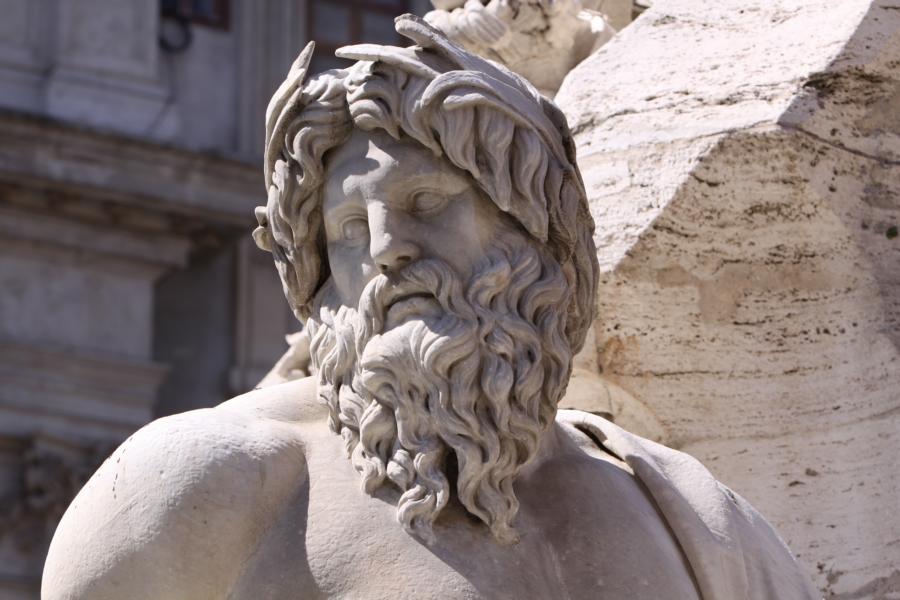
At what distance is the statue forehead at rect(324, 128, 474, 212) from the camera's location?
Answer: 141 inches

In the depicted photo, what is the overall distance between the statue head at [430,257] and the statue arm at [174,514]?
118 millimetres

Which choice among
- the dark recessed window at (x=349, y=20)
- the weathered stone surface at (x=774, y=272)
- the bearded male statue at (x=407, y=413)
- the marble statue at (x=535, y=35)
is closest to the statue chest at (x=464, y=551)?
the bearded male statue at (x=407, y=413)

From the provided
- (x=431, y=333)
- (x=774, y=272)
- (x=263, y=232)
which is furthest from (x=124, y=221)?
(x=431, y=333)

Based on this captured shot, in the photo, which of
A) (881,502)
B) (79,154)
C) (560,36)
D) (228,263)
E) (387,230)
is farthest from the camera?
(228,263)

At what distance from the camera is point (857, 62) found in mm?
4812

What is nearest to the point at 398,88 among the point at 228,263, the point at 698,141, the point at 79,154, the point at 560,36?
the point at 698,141

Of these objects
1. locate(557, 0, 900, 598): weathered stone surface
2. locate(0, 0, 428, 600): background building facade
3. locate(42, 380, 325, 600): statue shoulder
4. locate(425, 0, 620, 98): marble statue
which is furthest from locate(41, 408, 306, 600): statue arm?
locate(0, 0, 428, 600): background building facade

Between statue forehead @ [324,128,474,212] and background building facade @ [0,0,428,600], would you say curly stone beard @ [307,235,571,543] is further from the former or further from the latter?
background building facade @ [0,0,428,600]

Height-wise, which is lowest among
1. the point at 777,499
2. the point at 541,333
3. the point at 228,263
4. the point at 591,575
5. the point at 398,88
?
→ the point at 228,263

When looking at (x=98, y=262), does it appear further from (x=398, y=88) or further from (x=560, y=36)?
(x=398, y=88)

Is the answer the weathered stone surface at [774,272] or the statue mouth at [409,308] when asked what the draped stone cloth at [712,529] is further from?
the weathered stone surface at [774,272]

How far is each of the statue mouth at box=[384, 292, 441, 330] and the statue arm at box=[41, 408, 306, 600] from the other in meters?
0.19

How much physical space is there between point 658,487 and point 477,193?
44 cm

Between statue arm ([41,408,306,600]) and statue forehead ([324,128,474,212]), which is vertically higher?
statue forehead ([324,128,474,212])
